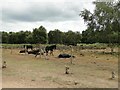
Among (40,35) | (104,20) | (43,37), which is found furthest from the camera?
(40,35)

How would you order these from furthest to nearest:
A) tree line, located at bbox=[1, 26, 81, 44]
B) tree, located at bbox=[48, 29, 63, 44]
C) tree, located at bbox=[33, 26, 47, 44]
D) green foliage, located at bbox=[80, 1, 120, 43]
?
tree, located at bbox=[48, 29, 63, 44]
tree line, located at bbox=[1, 26, 81, 44]
tree, located at bbox=[33, 26, 47, 44]
green foliage, located at bbox=[80, 1, 120, 43]

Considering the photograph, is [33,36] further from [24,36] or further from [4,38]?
[4,38]

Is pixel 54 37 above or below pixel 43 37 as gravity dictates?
above

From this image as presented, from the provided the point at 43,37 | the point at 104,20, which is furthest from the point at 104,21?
the point at 43,37

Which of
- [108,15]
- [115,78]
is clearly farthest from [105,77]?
[108,15]

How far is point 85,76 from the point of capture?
56.7 feet

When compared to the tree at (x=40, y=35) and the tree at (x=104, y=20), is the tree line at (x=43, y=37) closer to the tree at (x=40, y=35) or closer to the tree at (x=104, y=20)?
the tree at (x=40, y=35)

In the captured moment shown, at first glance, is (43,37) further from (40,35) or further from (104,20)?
(104,20)

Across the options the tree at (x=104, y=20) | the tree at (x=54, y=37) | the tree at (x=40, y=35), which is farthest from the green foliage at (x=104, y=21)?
the tree at (x=54, y=37)

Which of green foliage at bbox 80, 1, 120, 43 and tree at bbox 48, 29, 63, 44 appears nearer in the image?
green foliage at bbox 80, 1, 120, 43

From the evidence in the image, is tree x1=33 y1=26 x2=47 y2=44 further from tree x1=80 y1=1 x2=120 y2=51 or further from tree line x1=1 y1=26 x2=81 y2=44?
tree x1=80 y1=1 x2=120 y2=51

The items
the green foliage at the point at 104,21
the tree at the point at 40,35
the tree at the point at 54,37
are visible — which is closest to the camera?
the green foliage at the point at 104,21

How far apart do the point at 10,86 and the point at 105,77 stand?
567 cm

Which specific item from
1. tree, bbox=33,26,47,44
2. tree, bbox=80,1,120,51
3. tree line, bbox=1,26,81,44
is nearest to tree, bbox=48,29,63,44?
tree line, bbox=1,26,81,44
